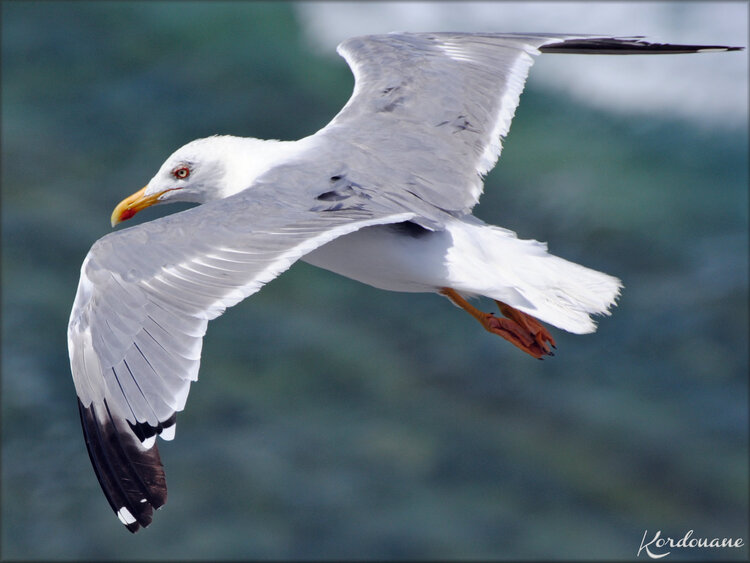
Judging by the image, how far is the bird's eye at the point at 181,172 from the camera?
14.2ft

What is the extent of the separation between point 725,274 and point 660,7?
344 centimetres

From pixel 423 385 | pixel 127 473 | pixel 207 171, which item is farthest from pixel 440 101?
pixel 423 385

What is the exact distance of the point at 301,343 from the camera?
342 inches

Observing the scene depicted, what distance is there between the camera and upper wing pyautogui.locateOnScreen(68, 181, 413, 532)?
3.19 metres

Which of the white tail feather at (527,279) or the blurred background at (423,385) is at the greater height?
the white tail feather at (527,279)

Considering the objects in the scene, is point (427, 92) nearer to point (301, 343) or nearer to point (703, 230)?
point (301, 343)

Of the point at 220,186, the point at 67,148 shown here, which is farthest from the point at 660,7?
the point at 220,186

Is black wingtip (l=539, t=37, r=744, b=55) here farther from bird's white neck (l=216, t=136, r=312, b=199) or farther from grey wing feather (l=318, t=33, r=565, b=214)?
bird's white neck (l=216, t=136, r=312, b=199)

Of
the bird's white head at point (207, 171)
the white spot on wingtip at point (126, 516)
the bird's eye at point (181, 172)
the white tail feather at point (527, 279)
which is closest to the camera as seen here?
the white spot on wingtip at point (126, 516)

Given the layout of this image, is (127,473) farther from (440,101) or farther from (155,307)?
(440,101)

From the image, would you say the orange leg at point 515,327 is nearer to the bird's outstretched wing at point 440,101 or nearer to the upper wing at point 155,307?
the bird's outstretched wing at point 440,101

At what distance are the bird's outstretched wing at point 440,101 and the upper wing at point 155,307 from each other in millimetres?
479

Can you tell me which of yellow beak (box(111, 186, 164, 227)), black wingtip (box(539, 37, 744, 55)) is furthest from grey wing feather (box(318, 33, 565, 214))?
yellow beak (box(111, 186, 164, 227))
